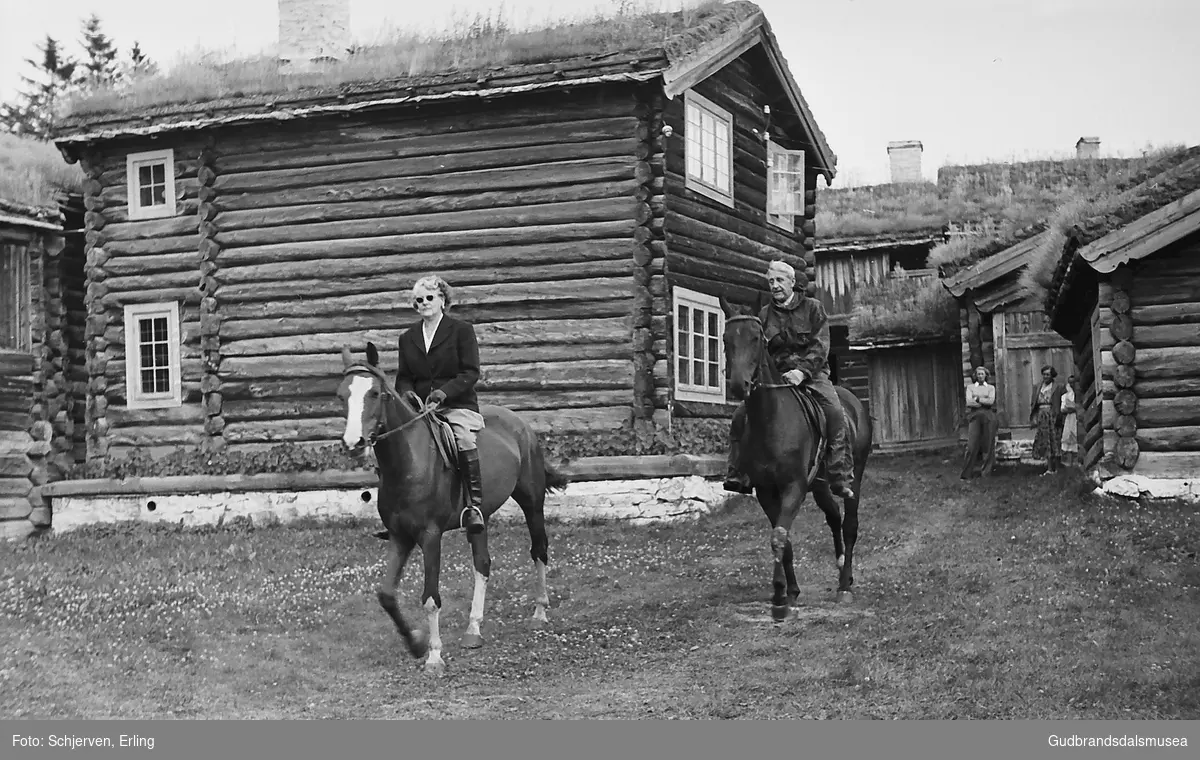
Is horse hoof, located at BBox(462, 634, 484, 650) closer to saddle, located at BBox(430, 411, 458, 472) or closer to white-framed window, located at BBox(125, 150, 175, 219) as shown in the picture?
saddle, located at BBox(430, 411, 458, 472)

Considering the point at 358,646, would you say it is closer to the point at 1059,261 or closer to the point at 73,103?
the point at 1059,261

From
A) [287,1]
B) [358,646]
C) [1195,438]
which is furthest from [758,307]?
[287,1]

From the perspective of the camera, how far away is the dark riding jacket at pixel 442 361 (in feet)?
37.3

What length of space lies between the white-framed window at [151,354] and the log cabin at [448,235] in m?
0.03

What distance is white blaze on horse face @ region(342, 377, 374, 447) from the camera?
9672 millimetres

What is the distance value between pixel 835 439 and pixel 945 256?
582 inches

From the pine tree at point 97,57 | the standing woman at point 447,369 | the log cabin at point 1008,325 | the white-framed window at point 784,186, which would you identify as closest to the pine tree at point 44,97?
the pine tree at point 97,57

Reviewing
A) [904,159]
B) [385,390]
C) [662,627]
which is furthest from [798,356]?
[904,159]

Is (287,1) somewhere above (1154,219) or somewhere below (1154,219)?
above

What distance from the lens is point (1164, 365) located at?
1684 cm

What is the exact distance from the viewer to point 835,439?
12602 mm

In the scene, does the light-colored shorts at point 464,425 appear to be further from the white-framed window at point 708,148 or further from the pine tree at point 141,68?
the pine tree at point 141,68

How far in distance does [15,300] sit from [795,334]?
49.0 feet

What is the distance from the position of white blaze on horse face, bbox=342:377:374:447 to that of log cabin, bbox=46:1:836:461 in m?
9.12
